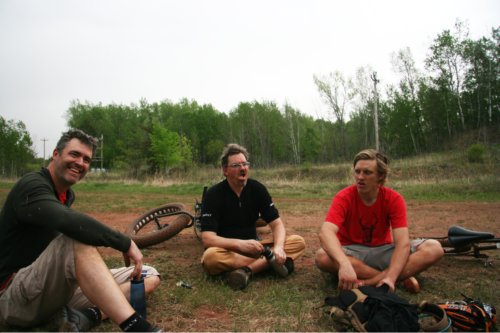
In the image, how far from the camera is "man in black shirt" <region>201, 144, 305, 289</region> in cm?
348

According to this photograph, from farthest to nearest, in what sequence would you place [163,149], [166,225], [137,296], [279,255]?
[163,149], [166,225], [279,255], [137,296]

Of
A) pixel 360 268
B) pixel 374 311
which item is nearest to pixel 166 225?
pixel 360 268

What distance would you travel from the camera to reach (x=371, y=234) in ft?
11.0

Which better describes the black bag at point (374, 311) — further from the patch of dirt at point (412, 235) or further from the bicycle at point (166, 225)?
the bicycle at point (166, 225)

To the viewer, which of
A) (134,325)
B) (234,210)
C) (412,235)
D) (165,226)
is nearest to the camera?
(134,325)

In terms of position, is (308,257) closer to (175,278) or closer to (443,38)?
(175,278)

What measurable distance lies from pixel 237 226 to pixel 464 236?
250 cm

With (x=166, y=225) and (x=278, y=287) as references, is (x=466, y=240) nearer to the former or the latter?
(x=278, y=287)

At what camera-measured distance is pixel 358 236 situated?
340 cm

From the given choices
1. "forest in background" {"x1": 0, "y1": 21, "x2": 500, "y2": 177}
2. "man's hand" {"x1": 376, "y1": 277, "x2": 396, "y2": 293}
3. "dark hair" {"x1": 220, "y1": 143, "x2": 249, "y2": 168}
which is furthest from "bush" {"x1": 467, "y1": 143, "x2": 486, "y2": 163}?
"man's hand" {"x1": 376, "y1": 277, "x2": 396, "y2": 293}

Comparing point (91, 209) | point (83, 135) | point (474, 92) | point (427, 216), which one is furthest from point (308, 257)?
point (474, 92)

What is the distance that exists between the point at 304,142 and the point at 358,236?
4269 centimetres

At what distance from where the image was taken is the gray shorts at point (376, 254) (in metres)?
3.22

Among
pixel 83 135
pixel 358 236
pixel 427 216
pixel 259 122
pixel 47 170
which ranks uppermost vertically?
pixel 259 122
